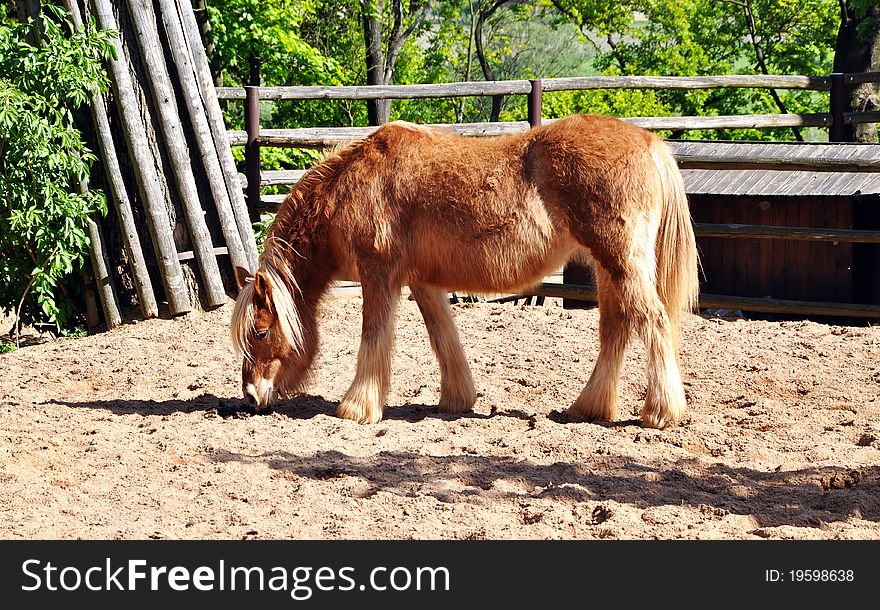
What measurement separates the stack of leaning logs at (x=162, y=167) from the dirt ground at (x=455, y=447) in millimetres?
837

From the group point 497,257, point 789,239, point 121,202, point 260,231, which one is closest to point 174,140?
point 121,202

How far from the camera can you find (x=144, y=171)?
890cm

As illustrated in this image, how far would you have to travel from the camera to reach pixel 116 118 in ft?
29.5

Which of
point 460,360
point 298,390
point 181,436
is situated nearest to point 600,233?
point 460,360

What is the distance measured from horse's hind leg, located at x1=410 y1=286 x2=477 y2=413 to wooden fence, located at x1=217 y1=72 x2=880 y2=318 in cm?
170

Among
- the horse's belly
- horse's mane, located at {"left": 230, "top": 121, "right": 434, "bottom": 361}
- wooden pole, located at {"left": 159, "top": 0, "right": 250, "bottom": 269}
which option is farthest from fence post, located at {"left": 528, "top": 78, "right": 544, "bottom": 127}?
the horse's belly

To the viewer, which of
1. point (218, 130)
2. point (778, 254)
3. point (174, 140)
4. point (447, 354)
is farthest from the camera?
point (778, 254)

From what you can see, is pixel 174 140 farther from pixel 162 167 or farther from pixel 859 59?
pixel 859 59

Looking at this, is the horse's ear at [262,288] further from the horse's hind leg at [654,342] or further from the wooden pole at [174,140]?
the wooden pole at [174,140]

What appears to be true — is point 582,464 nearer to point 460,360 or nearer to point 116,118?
point 460,360

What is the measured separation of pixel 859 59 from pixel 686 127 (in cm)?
579

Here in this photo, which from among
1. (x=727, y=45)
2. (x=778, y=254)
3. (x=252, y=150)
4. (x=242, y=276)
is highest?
(x=727, y=45)

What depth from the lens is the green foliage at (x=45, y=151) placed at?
320 inches

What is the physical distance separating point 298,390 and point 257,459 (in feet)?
3.56
